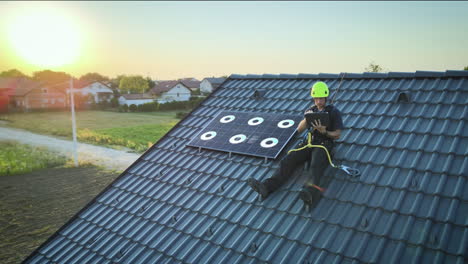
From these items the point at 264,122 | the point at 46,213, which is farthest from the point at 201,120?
the point at 46,213

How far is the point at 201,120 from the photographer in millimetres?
8805

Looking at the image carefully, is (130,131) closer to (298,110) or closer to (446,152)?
(298,110)

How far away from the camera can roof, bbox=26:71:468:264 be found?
4.25 metres

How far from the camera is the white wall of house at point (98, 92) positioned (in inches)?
3034

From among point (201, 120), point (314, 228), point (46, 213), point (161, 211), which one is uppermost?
point (201, 120)

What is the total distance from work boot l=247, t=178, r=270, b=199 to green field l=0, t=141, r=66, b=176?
2710 centimetres

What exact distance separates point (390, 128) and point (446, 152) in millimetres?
1070

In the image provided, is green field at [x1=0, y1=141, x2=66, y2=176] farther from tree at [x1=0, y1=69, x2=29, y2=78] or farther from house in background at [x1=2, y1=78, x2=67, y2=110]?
tree at [x1=0, y1=69, x2=29, y2=78]

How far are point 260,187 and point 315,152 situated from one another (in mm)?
1118

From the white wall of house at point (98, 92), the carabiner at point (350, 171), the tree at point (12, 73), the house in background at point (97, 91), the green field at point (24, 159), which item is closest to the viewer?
the carabiner at point (350, 171)

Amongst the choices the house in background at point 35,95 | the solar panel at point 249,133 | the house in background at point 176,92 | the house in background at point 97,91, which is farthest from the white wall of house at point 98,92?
the solar panel at point 249,133

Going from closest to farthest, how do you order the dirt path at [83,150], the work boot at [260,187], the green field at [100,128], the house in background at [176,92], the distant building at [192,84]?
the work boot at [260,187] < the dirt path at [83,150] < the green field at [100,128] < the house in background at [176,92] < the distant building at [192,84]

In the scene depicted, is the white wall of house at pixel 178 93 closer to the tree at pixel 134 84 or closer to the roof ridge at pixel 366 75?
the tree at pixel 134 84

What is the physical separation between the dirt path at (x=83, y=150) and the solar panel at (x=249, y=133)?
20781mm
